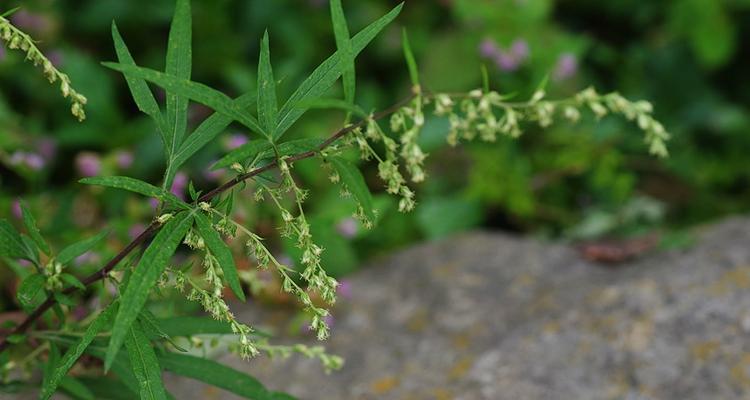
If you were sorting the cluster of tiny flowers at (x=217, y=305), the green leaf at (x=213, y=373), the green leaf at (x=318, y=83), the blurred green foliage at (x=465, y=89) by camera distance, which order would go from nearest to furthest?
the cluster of tiny flowers at (x=217, y=305)
the green leaf at (x=318, y=83)
the green leaf at (x=213, y=373)
the blurred green foliage at (x=465, y=89)

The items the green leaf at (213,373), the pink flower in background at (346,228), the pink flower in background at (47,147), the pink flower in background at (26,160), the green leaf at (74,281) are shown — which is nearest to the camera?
the green leaf at (74,281)

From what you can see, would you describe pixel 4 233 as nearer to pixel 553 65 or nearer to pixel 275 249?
pixel 275 249

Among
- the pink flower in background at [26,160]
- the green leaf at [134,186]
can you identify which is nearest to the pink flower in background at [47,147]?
the pink flower in background at [26,160]

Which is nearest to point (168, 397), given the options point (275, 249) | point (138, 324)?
point (138, 324)

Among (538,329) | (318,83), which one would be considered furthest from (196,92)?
(538,329)

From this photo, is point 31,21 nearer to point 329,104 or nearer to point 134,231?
point 134,231

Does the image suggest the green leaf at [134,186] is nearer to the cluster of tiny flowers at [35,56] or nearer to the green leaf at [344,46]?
the cluster of tiny flowers at [35,56]

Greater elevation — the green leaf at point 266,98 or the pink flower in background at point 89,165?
the pink flower in background at point 89,165
